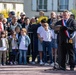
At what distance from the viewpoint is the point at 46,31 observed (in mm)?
18062

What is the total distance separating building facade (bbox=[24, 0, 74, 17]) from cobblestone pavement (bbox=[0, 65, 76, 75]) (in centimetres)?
4114

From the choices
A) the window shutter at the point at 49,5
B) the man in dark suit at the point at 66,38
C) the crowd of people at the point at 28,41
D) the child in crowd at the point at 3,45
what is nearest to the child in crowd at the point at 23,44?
the crowd of people at the point at 28,41


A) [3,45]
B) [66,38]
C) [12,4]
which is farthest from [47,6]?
[66,38]

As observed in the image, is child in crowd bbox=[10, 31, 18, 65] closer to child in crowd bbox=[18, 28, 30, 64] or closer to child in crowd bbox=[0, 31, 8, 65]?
child in crowd bbox=[18, 28, 30, 64]

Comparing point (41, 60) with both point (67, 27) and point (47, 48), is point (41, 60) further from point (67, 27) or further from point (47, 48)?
point (67, 27)

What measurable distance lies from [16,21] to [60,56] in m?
3.30

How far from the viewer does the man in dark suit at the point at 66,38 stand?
15836 millimetres

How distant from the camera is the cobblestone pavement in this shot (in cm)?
1541

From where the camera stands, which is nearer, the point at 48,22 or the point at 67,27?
the point at 67,27

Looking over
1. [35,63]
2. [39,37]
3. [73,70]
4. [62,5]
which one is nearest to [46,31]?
[39,37]

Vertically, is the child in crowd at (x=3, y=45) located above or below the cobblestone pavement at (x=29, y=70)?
above

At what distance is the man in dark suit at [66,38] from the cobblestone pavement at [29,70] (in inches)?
17.8

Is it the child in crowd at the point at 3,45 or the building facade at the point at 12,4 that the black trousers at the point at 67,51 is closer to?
the child in crowd at the point at 3,45

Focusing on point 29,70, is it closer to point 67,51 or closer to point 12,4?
point 67,51
